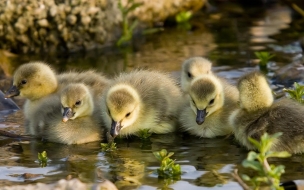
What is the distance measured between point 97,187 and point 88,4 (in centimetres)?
528

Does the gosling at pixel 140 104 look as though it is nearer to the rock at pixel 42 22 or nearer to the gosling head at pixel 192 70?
the gosling head at pixel 192 70

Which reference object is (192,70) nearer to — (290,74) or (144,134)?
(144,134)

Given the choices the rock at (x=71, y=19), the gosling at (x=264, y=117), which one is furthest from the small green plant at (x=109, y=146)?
the rock at (x=71, y=19)

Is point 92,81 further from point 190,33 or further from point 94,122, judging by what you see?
point 190,33

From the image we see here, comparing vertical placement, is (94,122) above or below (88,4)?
below

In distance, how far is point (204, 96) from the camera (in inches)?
241

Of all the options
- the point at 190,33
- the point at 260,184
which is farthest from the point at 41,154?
the point at 190,33

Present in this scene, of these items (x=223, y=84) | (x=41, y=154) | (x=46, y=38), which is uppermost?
(x=46, y=38)

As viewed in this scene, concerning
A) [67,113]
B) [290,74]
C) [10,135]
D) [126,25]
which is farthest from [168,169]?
[126,25]

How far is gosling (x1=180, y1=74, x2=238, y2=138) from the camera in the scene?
20.2ft

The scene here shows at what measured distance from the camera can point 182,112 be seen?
21.2 feet

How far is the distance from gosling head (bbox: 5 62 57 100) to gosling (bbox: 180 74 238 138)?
119 cm

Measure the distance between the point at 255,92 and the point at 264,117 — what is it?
189mm

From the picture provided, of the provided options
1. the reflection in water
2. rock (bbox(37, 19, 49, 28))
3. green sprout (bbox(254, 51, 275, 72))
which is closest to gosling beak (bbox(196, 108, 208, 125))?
green sprout (bbox(254, 51, 275, 72))
